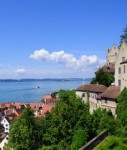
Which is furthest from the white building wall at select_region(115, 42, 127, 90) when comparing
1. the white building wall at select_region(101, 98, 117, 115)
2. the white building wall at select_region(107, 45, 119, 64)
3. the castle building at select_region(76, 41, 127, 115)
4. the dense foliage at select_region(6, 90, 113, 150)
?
the white building wall at select_region(107, 45, 119, 64)

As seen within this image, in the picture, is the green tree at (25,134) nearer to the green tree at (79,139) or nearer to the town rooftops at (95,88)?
the green tree at (79,139)

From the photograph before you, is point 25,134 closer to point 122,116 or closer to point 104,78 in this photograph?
point 122,116

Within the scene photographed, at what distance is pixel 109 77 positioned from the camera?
6788 centimetres

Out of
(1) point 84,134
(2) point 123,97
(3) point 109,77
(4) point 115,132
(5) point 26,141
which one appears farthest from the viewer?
(3) point 109,77

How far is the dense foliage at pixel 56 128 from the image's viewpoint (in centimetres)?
4225

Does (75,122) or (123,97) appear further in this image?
(123,97)

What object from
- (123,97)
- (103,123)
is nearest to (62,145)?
(103,123)

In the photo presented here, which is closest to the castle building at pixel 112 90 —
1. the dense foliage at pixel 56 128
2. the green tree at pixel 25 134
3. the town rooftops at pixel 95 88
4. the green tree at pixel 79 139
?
the town rooftops at pixel 95 88

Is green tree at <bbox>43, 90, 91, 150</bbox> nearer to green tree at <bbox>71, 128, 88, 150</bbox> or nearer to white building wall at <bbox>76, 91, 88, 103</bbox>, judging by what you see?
green tree at <bbox>71, 128, 88, 150</bbox>

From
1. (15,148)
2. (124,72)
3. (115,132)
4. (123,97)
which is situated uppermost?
(124,72)

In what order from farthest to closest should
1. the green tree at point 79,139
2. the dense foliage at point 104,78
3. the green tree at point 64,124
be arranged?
the dense foliage at point 104,78 < the green tree at point 64,124 < the green tree at point 79,139

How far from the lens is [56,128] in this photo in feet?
140

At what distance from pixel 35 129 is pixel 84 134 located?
7898mm

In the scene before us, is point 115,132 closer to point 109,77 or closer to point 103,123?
point 103,123
